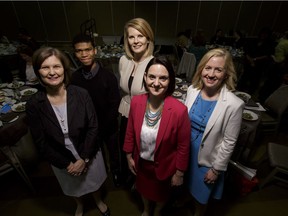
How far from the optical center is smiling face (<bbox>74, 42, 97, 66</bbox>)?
173 centimetres

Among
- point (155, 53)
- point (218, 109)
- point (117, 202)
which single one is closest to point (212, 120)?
point (218, 109)

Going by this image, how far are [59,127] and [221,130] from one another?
138 cm

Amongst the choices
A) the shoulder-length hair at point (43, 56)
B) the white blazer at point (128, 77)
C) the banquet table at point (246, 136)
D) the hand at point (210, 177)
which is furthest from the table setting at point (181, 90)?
the shoulder-length hair at point (43, 56)

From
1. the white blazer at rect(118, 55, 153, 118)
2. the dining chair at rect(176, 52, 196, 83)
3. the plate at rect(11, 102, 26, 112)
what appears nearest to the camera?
the white blazer at rect(118, 55, 153, 118)

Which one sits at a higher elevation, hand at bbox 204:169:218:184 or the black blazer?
the black blazer

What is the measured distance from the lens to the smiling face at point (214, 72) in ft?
4.80

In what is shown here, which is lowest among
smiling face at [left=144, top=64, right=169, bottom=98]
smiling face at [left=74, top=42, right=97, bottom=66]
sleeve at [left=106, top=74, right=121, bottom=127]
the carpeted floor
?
the carpeted floor

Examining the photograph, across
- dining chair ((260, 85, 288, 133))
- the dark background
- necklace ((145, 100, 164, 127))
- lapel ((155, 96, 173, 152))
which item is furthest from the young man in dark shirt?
the dark background

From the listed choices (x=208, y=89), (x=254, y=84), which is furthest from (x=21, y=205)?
(x=254, y=84)

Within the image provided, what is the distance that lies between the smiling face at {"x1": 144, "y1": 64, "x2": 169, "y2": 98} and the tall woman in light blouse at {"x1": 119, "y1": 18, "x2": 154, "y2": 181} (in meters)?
0.46

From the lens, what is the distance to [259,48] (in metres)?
4.80

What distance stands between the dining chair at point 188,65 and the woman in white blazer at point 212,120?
2.99m

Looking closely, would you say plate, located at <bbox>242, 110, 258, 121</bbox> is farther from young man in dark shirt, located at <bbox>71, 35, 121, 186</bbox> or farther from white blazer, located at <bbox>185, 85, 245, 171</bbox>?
young man in dark shirt, located at <bbox>71, 35, 121, 186</bbox>

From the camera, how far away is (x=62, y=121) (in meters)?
1.63
